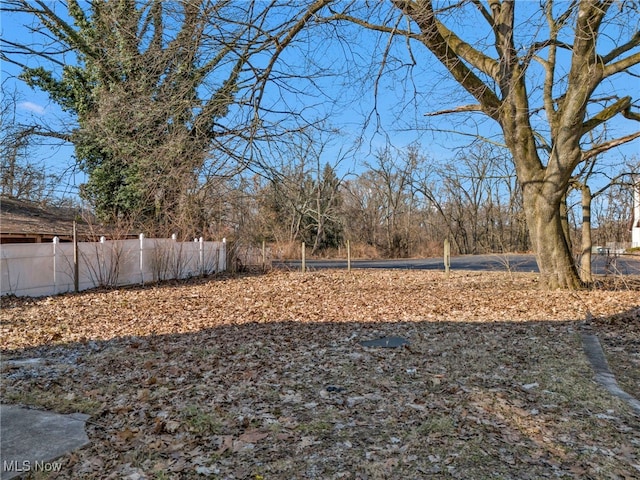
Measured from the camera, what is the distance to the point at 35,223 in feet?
46.4

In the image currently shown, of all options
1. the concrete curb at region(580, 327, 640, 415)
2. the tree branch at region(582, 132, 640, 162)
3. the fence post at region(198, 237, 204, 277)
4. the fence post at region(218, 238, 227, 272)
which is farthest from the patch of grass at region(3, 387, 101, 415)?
the fence post at region(218, 238, 227, 272)

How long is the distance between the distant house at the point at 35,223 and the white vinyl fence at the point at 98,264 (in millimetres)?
780

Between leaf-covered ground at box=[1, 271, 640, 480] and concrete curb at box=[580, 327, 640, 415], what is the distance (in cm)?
9

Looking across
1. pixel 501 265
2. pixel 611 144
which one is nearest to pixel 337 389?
pixel 611 144

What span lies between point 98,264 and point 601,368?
10.5 metres

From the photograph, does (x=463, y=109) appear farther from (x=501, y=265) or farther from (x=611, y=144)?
(x=501, y=265)

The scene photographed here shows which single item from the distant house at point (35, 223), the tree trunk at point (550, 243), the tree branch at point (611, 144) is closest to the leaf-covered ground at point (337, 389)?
the tree trunk at point (550, 243)

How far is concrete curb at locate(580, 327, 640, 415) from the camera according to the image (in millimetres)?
3590

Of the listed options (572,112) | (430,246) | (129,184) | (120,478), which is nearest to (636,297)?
(572,112)

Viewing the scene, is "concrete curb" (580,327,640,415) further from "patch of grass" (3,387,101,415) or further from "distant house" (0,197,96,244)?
"distant house" (0,197,96,244)

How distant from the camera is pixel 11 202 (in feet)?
53.9

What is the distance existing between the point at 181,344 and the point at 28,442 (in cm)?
275

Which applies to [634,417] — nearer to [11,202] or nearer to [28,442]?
[28,442]

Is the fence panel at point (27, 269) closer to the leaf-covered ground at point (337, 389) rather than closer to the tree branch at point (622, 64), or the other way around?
the leaf-covered ground at point (337, 389)
